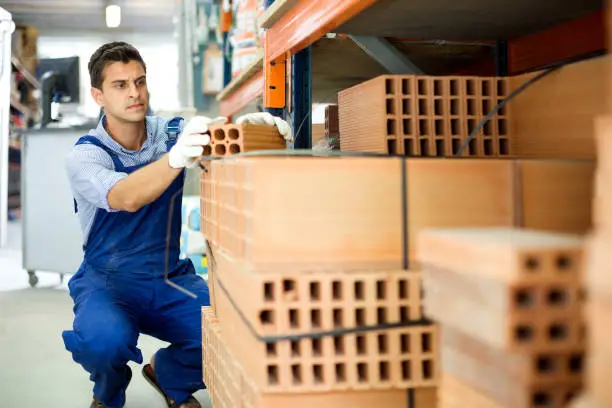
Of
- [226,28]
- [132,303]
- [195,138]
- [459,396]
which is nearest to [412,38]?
[195,138]

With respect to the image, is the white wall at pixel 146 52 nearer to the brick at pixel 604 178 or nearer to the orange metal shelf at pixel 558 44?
the orange metal shelf at pixel 558 44

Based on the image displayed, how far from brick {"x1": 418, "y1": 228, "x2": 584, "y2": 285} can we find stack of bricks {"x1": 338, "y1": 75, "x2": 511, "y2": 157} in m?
0.93

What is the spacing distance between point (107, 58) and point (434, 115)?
1603mm

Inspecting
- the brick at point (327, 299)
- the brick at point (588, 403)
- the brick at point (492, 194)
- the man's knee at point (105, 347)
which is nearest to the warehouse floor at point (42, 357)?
the man's knee at point (105, 347)

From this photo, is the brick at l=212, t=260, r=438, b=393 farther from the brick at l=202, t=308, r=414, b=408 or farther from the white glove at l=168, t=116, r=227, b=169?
the white glove at l=168, t=116, r=227, b=169

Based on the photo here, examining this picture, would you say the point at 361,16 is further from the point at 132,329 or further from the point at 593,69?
the point at 132,329

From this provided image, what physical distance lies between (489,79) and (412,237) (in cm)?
80

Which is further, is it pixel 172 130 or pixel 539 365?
pixel 172 130

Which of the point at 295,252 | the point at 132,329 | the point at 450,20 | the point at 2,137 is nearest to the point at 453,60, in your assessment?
the point at 450,20

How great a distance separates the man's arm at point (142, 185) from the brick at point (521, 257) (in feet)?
5.03

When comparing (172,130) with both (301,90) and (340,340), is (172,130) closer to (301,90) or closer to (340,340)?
(301,90)

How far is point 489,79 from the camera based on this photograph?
1.86 m

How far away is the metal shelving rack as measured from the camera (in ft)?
6.61

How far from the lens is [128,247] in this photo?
102 inches
